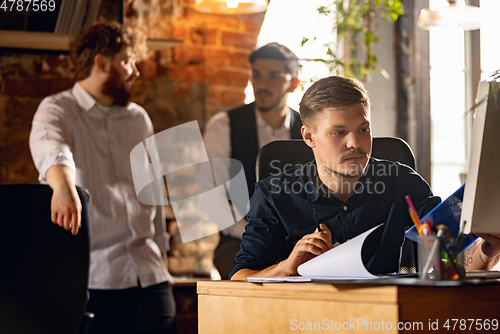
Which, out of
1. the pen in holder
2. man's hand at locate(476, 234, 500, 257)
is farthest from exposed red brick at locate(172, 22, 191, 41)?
the pen in holder

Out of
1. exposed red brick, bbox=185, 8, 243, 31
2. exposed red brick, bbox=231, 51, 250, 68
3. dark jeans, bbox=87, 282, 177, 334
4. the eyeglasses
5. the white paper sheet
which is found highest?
exposed red brick, bbox=185, 8, 243, 31

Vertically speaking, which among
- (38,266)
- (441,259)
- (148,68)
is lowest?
(38,266)

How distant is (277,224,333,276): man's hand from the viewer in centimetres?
103

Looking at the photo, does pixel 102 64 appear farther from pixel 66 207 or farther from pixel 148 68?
pixel 66 207

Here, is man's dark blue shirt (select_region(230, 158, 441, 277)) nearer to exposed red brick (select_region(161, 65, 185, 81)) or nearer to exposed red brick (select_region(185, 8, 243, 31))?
exposed red brick (select_region(161, 65, 185, 81))

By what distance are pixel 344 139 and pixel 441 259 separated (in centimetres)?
54

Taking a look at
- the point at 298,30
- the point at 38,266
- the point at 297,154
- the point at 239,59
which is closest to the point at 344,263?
the point at 297,154

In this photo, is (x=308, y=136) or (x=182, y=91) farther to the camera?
(x=182, y=91)

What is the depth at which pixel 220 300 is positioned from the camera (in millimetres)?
951

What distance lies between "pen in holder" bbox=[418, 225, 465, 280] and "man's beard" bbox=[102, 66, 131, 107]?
170cm

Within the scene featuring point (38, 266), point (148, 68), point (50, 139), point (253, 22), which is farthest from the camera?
point (253, 22)

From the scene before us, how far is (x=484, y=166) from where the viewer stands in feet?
2.80

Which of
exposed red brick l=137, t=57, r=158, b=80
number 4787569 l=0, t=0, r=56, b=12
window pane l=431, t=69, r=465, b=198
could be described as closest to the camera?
number 4787569 l=0, t=0, r=56, b=12

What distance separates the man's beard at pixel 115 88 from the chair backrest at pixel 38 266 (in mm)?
770
